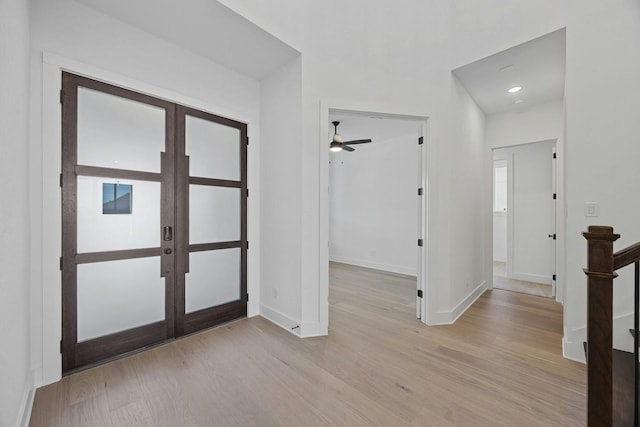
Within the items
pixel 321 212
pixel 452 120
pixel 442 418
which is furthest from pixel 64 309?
pixel 452 120

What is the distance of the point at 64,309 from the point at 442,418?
9.50 feet

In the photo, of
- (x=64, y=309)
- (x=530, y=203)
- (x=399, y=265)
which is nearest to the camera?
(x=64, y=309)

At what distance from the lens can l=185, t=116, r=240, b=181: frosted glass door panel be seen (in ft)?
9.31

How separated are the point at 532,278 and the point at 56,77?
7.16 metres

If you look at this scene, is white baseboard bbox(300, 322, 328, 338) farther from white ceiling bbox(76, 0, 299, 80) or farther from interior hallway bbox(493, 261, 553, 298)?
interior hallway bbox(493, 261, 553, 298)

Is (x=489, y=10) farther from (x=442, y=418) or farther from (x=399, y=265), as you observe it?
(x=399, y=265)

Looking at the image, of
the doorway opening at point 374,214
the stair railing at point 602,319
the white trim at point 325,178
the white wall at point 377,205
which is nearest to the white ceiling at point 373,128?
the doorway opening at point 374,214

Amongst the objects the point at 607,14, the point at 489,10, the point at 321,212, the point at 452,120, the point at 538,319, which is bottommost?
the point at 538,319

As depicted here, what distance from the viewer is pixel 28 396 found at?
67.6 inches

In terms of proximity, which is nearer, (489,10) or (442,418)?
(442,418)

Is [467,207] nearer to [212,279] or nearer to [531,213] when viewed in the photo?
[531,213]

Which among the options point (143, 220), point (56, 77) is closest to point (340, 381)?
point (143, 220)

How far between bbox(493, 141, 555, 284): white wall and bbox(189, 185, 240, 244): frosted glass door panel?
5.11 metres

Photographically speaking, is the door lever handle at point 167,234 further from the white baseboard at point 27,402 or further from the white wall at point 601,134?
the white wall at point 601,134
